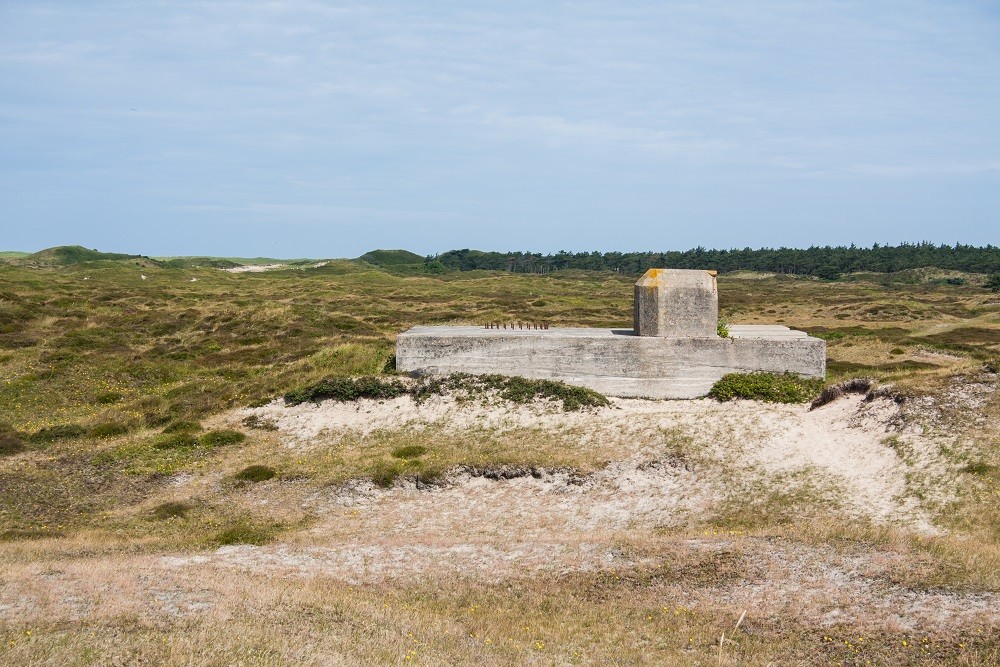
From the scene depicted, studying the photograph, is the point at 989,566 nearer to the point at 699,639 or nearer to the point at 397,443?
the point at 699,639

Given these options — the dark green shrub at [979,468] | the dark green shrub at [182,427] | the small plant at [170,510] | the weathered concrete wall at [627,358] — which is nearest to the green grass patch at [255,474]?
the small plant at [170,510]

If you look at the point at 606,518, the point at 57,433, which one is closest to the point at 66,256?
the point at 57,433

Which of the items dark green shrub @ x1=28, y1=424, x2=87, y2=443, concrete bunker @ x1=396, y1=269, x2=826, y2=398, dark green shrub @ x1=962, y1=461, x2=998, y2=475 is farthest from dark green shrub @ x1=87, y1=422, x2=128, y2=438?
dark green shrub @ x1=962, y1=461, x2=998, y2=475

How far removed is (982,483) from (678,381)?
11.7 meters

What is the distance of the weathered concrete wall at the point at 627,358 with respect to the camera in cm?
3162

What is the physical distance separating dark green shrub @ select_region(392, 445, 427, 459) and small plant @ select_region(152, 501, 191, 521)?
6882 millimetres

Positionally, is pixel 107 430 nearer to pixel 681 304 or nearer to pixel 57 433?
pixel 57 433

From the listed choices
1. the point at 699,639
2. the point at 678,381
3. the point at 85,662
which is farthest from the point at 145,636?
the point at 678,381

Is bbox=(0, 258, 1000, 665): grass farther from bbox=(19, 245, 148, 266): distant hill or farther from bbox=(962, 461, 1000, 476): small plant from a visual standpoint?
bbox=(19, 245, 148, 266): distant hill

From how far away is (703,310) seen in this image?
104 ft

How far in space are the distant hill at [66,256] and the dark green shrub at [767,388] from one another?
150 metres

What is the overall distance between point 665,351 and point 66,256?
165874mm

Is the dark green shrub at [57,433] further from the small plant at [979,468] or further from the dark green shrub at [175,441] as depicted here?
the small plant at [979,468]

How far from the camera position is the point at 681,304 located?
3186cm
